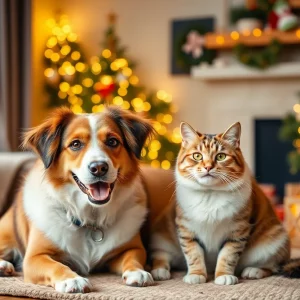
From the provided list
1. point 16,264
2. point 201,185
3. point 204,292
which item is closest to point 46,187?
point 16,264

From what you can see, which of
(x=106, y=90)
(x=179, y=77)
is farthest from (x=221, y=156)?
(x=179, y=77)

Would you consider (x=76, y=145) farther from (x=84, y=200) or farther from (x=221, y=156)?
(x=221, y=156)

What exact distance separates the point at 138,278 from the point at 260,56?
378 centimetres

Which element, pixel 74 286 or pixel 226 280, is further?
pixel 226 280

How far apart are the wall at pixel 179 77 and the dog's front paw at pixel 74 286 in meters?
3.97

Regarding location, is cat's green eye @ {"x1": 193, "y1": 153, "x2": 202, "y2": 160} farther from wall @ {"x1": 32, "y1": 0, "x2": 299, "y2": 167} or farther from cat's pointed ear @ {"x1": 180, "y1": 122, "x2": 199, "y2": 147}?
wall @ {"x1": 32, "y1": 0, "x2": 299, "y2": 167}

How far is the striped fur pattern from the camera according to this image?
1.92 m

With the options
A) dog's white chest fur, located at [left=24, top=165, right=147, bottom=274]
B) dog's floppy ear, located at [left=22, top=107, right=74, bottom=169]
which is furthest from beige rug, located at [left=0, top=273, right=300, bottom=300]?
dog's floppy ear, located at [left=22, top=107, right=74, bottom=169]

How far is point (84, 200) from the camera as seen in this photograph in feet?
6.43

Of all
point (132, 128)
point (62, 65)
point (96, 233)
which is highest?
point (62, 65)

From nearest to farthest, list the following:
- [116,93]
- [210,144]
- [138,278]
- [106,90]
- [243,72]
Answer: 1. [138,278]
2. [210,144]
3. [243,72]
4. [106,90]
5. [116,93]

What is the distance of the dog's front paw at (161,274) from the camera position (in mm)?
1991

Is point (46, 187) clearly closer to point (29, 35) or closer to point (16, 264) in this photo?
point (16, 264)

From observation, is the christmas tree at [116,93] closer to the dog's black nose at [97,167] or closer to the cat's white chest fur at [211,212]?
the cat's white chest fur at [211,212]
